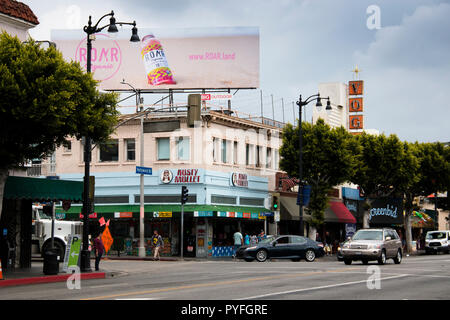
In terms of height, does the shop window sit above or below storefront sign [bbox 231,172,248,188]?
below

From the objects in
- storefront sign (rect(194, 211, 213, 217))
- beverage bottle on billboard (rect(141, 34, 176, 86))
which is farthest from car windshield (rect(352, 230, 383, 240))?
beverage bottle on billboard (rect(141, 34, 176, 86))

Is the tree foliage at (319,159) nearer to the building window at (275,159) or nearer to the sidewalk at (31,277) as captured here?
the building window at (275,159)

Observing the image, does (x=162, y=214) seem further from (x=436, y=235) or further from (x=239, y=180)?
(x=436, y=235)

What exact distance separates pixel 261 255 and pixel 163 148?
13887 mm

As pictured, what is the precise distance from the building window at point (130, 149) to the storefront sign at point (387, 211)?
24.9 metres

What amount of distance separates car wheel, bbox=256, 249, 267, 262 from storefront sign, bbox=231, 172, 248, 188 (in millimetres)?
11455

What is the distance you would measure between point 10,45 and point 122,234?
2782 cm

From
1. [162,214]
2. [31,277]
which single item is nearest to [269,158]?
[162,214]

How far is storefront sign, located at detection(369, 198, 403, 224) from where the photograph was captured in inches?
2437

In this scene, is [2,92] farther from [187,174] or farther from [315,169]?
[315,169]

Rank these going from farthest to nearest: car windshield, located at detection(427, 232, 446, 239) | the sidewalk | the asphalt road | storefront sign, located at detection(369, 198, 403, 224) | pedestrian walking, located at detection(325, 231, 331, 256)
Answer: storefront sign, located at detection(369, 198, 403, 224) → car windshield, located at detection(427, 232, 446, 239) → pedestrian walking, located at detection(325, 231, 331, 256) → the sidewalk → the asphalt road

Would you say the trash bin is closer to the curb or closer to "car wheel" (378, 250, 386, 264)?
the curb

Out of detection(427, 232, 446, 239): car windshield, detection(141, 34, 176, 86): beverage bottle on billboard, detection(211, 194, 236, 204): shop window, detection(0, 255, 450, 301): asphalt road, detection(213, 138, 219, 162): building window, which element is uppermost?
detection(141, 34, 176, 86): beverage bottle on billboard

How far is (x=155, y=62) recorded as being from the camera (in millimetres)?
50281
